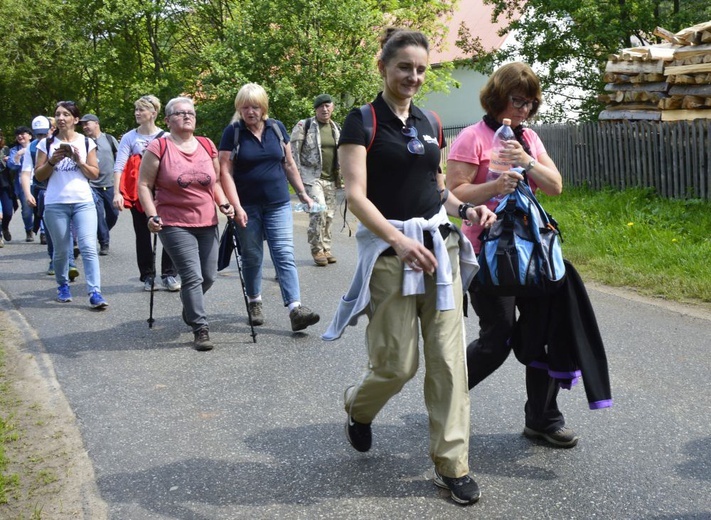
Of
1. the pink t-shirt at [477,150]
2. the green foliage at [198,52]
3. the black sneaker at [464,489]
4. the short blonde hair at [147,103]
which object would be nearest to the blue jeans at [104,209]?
the short blonde hair at [147,103]

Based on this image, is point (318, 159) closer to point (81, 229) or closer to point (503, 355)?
point (81, 229)

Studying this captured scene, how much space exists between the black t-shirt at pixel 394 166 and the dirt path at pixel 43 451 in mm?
1791

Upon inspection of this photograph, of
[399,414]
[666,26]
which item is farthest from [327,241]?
[666,26]

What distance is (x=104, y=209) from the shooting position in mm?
11039

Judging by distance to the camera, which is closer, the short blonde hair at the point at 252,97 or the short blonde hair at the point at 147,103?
the short blonde hair at the point at 252,97

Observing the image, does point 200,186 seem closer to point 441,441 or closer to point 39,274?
point 441,441

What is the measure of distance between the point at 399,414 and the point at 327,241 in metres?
5.66

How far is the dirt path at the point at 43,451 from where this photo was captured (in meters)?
3.77

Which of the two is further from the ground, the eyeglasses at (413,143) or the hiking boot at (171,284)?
the eyeglasses at (413,143)

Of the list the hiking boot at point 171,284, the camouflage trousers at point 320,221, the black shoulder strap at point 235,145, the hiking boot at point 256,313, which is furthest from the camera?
the camouflage trousers at point 320,221

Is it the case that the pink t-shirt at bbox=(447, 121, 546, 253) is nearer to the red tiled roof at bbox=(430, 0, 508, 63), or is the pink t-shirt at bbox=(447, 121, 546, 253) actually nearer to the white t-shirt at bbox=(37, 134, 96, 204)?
the white t-shirt at bbox=(37, 134, 96, 204)

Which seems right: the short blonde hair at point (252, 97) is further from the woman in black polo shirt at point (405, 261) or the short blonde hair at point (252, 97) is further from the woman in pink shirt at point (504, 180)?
the woman in black polo shirt at point (405, 261)

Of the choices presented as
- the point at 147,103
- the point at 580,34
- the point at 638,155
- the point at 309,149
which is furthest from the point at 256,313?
the point at 580,34

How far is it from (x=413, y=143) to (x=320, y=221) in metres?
6.45
